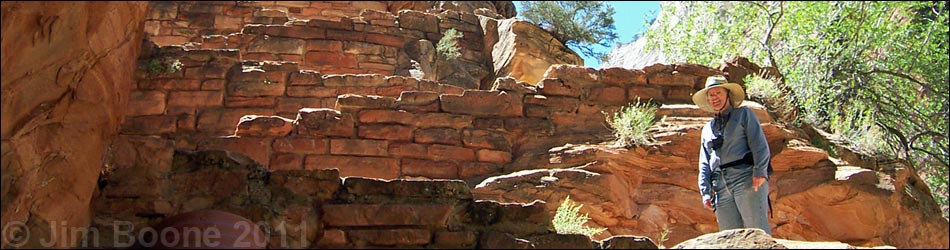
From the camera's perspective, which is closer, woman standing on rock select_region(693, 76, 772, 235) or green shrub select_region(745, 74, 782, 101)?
woman standing on rock select_region(693, 76, 772, 235)

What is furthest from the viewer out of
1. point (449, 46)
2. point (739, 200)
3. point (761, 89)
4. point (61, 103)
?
point (449, 46)

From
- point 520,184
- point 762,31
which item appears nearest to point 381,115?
point 520,184

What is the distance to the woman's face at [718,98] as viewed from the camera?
740 cm

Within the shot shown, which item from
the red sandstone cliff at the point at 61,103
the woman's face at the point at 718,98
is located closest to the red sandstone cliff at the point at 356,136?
the red sandstone cliff at the point at 61,103

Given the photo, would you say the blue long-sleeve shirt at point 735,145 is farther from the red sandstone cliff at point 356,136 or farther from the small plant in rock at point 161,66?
the small plant in rock at point 161,66

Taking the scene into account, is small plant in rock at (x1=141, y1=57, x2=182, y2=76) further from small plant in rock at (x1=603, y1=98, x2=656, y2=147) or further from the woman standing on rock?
the woman standing on rock

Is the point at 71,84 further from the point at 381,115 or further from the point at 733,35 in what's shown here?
the point at 733,35

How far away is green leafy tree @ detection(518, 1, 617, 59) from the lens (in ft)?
53.8

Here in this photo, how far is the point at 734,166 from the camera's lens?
280 inches

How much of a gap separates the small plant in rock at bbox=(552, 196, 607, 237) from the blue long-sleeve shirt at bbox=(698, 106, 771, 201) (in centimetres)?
116

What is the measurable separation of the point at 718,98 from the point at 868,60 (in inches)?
351

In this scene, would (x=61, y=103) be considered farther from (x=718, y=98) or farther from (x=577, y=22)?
(x=577, y=22)

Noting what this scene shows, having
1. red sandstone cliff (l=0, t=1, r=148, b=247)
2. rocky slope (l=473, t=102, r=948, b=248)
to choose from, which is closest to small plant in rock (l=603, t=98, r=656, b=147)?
rocky slope (l=473, t=102, r=948, b=248)

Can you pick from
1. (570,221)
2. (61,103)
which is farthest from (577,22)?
(61,103)
